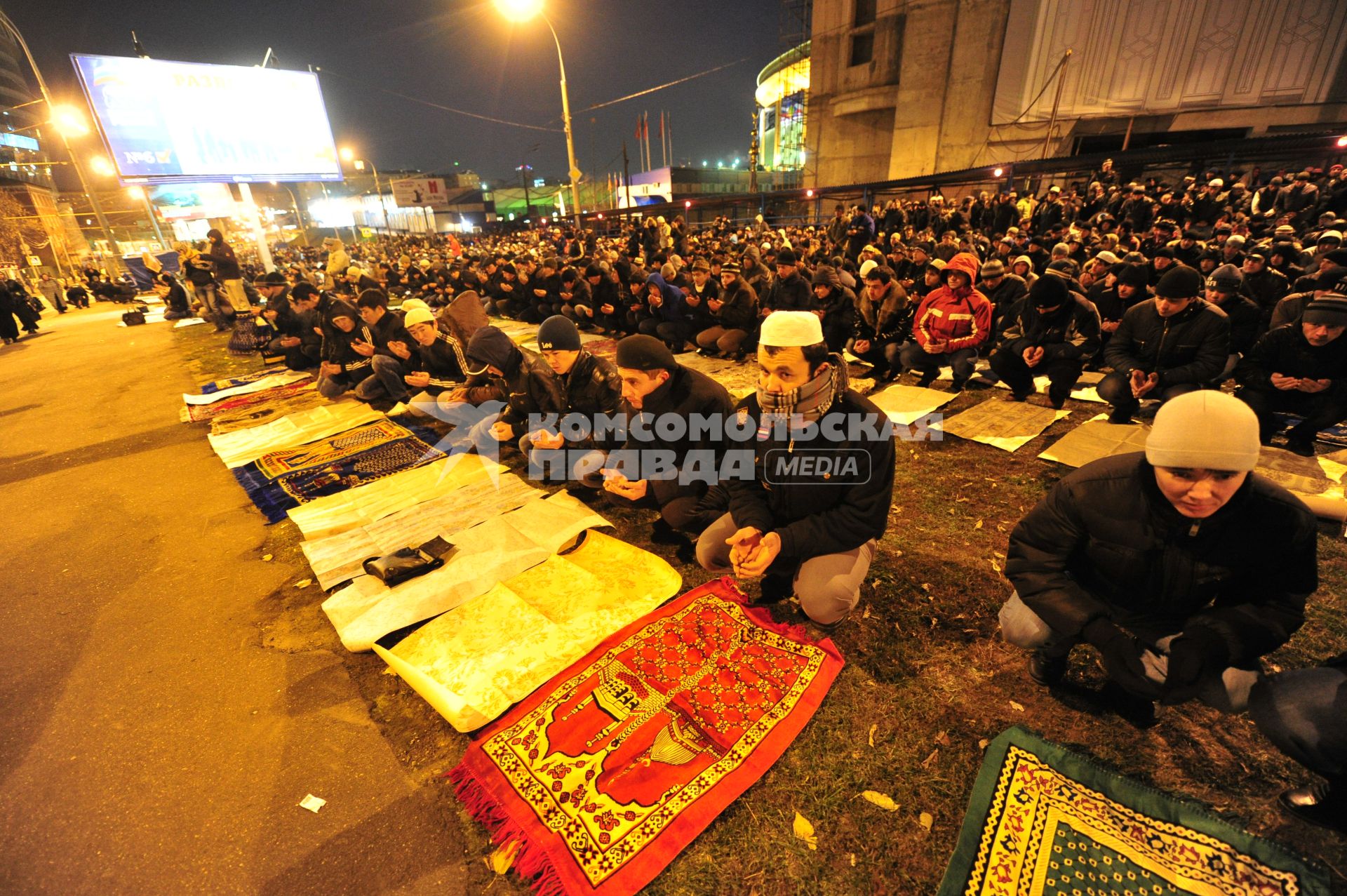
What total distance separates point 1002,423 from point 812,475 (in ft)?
12.3

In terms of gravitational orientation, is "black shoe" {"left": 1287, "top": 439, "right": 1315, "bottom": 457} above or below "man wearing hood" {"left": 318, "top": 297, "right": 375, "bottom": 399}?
A: below

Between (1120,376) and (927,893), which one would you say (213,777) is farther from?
(1120,376)

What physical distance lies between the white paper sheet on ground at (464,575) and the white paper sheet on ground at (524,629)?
0.44 feet

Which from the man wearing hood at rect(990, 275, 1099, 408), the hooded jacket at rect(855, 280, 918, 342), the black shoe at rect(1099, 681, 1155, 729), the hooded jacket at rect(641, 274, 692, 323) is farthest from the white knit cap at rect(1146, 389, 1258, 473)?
the hooded jacket at rect(641, 274, 692, 323)

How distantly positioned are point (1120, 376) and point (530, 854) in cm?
642

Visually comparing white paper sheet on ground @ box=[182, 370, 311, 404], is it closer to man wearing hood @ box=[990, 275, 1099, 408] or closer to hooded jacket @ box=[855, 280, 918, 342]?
hooded jacket @ box=[855, 280, 918, 342]

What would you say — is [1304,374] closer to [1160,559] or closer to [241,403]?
[1160,559]

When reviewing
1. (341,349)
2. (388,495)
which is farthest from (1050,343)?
(341,349)

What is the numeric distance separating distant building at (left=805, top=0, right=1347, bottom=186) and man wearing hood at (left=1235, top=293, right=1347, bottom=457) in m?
26.7

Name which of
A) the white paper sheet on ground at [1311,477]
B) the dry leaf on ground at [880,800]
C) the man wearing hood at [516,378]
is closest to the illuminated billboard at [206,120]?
the man wearing hood at [516,378]

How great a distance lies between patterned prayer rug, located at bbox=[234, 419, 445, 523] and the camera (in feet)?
15.9

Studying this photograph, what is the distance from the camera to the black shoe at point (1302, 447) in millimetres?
4293

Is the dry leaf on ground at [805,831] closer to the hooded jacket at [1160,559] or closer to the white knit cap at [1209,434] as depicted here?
the hooded jacket at [1160,559]

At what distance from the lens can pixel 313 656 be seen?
118 inches
